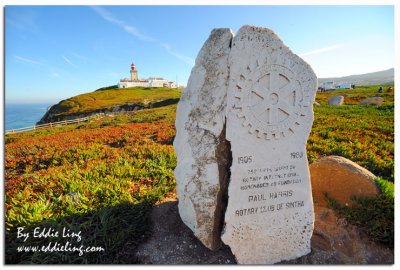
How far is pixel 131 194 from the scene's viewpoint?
5641 mm

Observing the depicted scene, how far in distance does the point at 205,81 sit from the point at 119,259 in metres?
3.02

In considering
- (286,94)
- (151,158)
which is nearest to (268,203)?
(286,94)

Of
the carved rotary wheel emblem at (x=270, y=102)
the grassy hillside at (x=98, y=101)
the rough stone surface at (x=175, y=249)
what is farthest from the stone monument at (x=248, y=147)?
the grassy hillside at (x=98, y=101)

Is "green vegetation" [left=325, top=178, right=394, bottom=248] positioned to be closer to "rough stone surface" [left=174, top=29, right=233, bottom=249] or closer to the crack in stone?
the crack in stone

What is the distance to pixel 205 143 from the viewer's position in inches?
154

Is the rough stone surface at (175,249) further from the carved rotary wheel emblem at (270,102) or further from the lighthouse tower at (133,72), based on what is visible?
the lighthouse tower at (133,72)

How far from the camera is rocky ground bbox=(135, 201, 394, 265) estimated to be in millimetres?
4168

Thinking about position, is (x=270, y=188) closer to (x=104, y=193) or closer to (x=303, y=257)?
(x=303, y=257)

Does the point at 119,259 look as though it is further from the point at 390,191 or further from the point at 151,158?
the point at 390,191

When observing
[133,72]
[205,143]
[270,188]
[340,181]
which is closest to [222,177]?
[205,143]

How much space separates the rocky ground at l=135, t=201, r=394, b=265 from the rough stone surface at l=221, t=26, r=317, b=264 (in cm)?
30

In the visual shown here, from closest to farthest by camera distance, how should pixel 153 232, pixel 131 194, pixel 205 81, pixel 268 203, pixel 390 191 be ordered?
pixel 205 81 < pixel 268 203 < pixel 153 232 < pixel 390 191 < pixel 131 194

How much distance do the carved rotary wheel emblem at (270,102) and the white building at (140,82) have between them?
112m

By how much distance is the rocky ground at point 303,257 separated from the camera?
4168mm
